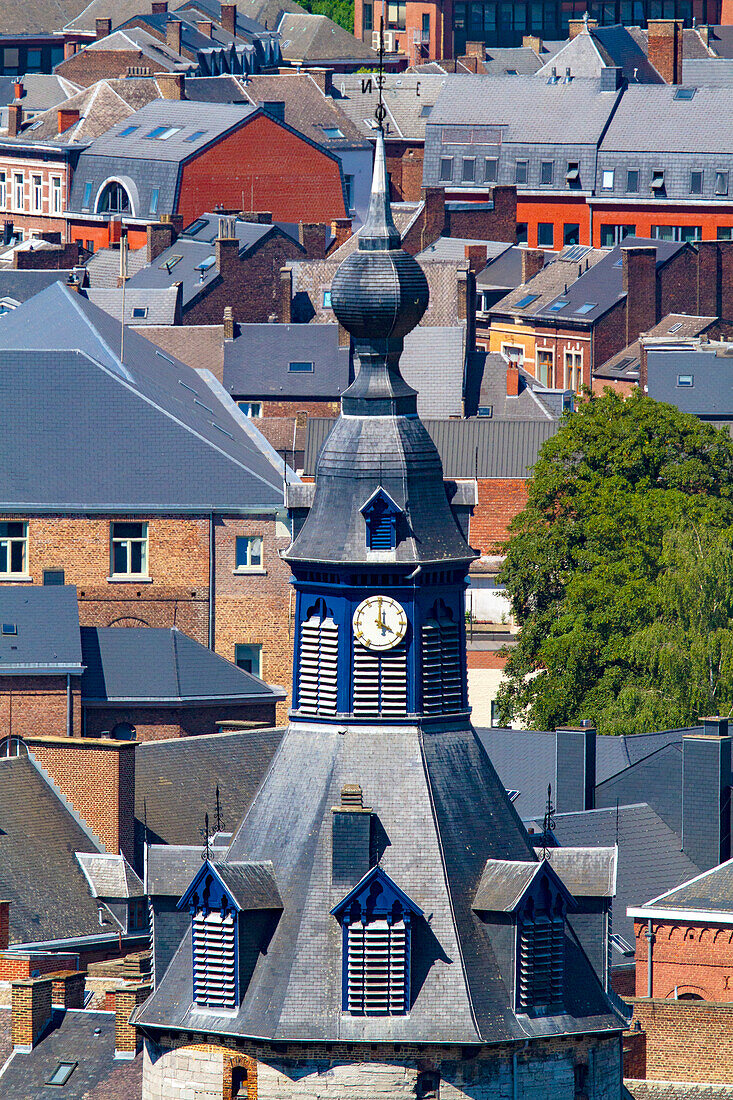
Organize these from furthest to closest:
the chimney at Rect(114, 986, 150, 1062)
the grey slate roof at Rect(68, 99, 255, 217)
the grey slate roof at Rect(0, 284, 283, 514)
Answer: the grey slate roof at Rect(68, 99, 255, 217) → the grey slate roof at Rect(0, 284, 283, 514) → the chimney at Rect(114, 986, 150, 1062)

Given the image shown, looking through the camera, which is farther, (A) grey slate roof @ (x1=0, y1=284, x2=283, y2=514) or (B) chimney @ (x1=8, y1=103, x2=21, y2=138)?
(B) chimney @ (x1=8, y1=103, x2=21, y2=138)

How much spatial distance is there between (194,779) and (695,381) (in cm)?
5949

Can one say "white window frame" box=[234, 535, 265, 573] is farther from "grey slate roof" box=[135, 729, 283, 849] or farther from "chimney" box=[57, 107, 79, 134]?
"chimney" box=[57, 107, 79, 134]

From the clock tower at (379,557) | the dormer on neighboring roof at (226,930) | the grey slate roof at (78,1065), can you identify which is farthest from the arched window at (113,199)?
the dormer on neighboring roof at (226,930)

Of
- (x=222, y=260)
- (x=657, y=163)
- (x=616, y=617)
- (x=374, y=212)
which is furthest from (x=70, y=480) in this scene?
(x=657, y=163)

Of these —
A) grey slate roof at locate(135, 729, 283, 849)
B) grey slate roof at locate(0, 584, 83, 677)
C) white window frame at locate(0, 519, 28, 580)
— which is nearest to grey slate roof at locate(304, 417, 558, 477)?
white window frame at locate(0, 519, 28, 580)

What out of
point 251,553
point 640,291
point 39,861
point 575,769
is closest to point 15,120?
point 640,291

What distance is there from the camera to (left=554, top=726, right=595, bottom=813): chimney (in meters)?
72.1

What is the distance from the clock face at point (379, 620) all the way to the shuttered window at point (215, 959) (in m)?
3.32

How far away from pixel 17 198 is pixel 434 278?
55468 millimetres

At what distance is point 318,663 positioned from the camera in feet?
119

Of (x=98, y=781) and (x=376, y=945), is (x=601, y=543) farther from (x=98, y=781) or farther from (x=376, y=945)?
(x=376, y=945)

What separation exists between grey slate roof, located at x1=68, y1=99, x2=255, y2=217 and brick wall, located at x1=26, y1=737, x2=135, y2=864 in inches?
4052

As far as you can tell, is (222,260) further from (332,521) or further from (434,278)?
(332,521)
